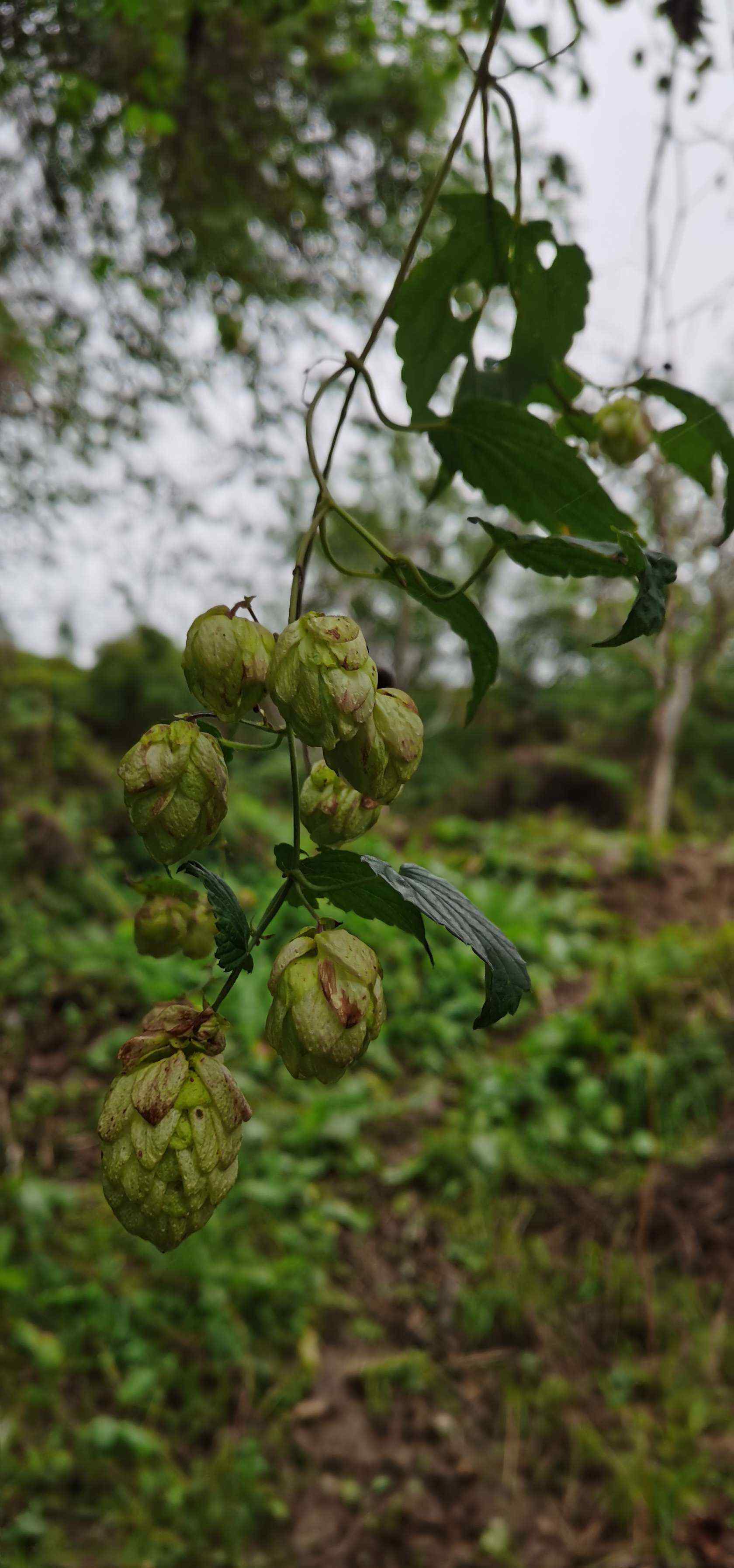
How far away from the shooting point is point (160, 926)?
513mm

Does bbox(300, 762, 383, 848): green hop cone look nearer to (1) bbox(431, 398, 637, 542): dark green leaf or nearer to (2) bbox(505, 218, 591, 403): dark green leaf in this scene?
(1) bbox(431, 398, 637, 542): dark green leaf

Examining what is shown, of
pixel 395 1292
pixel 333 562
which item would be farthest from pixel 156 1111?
pixel 395 1292

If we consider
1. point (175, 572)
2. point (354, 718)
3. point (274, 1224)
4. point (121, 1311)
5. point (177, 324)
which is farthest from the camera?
point (175, 572)

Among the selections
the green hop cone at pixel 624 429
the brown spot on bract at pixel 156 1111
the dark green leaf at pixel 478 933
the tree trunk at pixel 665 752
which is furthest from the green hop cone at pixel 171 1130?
the tree trunk at pixel 665 752

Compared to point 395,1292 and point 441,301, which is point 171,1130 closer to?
point 441,301

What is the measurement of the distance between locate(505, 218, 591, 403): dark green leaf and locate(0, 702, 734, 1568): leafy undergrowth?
396 millimetres

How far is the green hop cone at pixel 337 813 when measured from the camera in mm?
412

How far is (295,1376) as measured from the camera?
65.3 inches

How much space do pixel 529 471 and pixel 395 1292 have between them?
1911 millimetres

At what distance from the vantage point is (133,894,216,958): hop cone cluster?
512 mm

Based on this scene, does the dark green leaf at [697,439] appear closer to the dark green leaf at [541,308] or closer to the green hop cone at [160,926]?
the dark green leaf at [541,308]

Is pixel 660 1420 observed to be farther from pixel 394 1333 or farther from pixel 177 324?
pixel 177 324

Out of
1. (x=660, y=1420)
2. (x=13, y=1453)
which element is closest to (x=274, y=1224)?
(x=13, y=1453)

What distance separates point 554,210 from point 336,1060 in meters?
2.85
